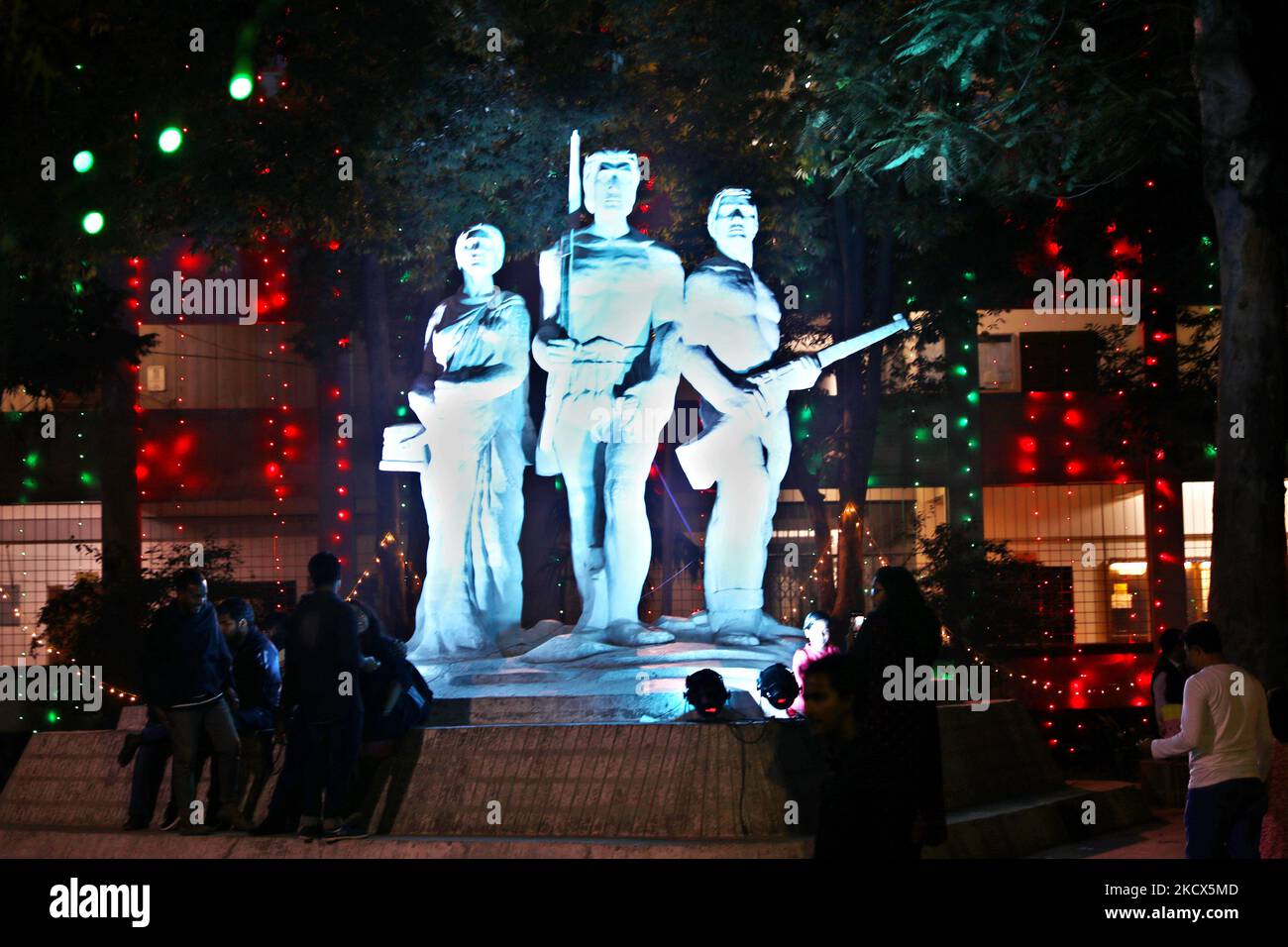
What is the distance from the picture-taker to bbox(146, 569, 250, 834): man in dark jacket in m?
10.8

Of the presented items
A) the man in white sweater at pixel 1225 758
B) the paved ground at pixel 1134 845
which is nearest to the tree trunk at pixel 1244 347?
the paved ground at pixel 1134 845

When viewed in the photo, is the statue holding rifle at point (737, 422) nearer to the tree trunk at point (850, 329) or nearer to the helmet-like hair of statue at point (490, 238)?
the helmet-like hair of statue at point (490, 238)

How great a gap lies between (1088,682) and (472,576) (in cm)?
1638

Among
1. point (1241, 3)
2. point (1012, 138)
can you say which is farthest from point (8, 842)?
point (1241, 3)

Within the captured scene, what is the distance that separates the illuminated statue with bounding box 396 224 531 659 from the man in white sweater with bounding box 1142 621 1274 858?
242 inches

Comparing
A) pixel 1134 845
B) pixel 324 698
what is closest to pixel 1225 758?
pixel 1134 845

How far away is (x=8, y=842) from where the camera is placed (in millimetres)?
12055

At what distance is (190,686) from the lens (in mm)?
10742

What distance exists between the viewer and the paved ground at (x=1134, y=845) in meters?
11.7

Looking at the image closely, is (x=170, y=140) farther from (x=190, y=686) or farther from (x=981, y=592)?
(x=981, y=592)

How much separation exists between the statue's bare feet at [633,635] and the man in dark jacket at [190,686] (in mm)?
3048

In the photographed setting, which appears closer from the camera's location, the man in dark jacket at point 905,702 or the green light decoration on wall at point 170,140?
the man in dark jacket at point 905,702

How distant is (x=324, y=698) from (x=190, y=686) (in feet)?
3.61
